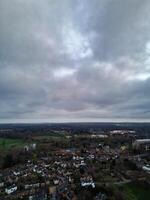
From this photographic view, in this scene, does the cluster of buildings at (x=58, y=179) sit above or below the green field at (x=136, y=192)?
above

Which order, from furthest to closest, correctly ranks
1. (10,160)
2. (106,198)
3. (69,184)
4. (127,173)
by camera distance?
(10,160), (127,173), (69,184), (106,198)

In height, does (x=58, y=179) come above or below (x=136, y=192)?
above

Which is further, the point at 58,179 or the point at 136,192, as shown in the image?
the point at 58,179

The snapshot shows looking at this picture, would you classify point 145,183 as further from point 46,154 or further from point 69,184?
point 46,154

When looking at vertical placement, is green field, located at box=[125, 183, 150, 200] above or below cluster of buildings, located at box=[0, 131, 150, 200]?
below

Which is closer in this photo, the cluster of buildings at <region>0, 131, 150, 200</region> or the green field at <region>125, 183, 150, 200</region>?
the green field at <region>125, 183, 150, 200</region>

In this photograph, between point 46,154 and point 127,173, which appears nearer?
point 127,173

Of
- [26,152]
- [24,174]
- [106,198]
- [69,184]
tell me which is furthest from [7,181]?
[26,152]

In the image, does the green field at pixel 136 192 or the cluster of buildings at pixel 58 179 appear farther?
the cluster of buildings at pixel 58 179
